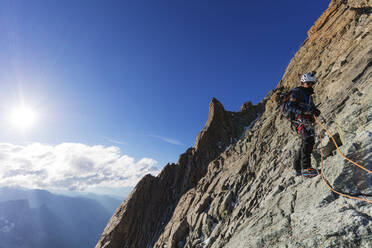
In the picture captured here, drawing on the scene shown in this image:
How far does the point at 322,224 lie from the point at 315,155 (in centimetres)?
448

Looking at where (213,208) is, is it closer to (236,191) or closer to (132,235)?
(236,191)

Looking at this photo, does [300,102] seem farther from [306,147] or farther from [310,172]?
[310,172]

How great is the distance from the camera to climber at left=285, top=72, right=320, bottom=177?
25.4 feet

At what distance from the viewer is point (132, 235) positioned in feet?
112

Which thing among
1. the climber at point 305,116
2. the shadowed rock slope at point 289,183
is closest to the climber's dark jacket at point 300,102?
the climber at point 305,116

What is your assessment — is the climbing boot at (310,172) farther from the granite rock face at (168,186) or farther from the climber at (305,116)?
the granite rock face at (168,186)

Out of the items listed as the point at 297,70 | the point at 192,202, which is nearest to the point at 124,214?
the point at 192,202

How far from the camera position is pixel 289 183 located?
387 inches

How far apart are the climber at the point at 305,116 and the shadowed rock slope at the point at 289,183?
792 mm

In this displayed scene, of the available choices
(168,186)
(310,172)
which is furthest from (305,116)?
(168,186)

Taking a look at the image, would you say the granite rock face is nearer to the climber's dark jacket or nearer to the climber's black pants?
the climber's black pants

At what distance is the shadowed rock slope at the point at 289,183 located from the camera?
5.95 m

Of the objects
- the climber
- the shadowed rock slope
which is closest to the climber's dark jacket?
the climber

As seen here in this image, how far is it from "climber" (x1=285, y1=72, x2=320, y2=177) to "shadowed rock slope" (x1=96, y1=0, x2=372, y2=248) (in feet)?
2.60
